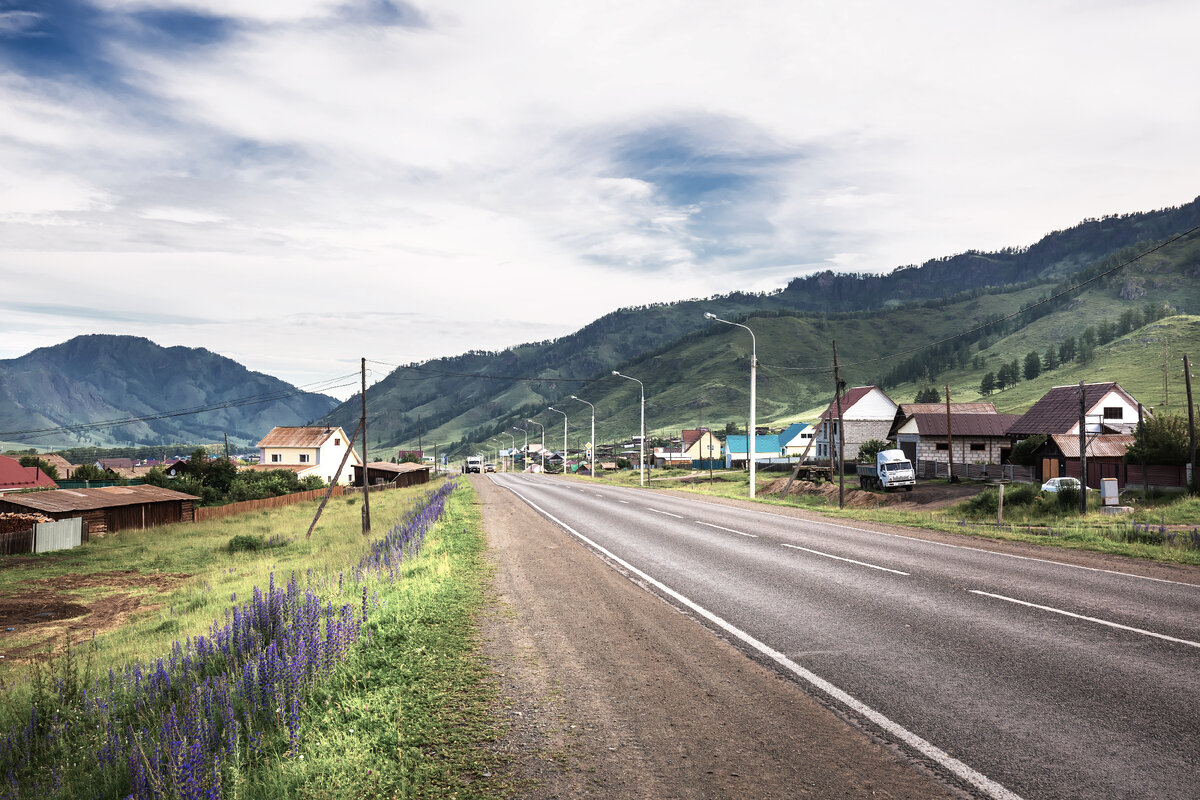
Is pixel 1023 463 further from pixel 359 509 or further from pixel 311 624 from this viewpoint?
pixel 311 624

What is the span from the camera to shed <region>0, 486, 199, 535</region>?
35344 millimetres

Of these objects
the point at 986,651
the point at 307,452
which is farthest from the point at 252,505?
the point at 986,651

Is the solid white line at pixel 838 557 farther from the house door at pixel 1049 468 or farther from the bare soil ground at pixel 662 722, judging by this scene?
the house door at pixel 1049 468

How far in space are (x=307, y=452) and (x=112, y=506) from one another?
51.3 meters

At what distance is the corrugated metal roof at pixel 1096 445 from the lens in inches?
1801

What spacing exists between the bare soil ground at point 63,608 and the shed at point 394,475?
200ft

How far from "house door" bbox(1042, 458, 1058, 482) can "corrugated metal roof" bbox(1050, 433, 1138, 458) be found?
965 mm

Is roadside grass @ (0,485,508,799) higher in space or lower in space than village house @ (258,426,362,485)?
lower

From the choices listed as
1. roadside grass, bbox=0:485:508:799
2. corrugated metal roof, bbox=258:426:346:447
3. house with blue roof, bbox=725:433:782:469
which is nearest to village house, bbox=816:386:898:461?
house with blue roof, bbox=725:433:782:469

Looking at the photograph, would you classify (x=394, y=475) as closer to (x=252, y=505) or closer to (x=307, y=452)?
(x=307, y=452)

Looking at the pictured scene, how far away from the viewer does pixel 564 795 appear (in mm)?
4363

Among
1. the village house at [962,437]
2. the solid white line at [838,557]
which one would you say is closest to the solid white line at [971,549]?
the solid white line at [838,557]

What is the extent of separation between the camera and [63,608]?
64.0 feet

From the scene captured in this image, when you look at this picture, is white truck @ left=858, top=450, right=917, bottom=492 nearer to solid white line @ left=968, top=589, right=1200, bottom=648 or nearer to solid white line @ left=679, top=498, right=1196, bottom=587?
solid white line @ left=679, top=498, right=1196, bottom=587
